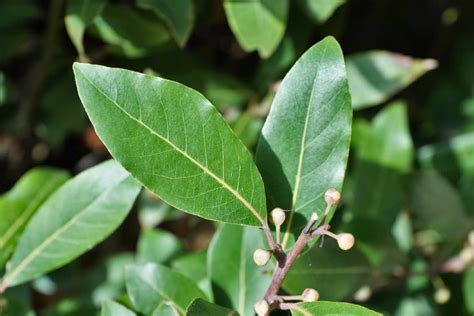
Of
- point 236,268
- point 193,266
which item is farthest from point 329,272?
point 193,266

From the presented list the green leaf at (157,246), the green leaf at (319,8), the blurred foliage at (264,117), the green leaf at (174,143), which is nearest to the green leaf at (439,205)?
the blurred foliage at (264,117)

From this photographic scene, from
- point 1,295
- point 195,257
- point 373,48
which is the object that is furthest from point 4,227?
point 373,48

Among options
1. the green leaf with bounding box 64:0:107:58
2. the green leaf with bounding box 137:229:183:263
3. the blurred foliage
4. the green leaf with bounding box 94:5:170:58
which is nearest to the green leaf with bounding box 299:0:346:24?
the blurred foliage

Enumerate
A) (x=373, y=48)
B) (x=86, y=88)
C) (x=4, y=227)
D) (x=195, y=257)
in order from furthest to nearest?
(x=373, y=48) < (x=195, y=257) < (x=4, y=227) < (x=86, y=88)

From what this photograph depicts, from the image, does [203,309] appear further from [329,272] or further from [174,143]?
[329,272]

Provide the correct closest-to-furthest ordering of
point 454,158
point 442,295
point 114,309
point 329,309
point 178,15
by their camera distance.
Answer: point 329,309
point 114,309
point 178,15
point 442,295
point 454,158

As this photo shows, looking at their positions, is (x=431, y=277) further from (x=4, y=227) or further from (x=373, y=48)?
(x=4, y=227)

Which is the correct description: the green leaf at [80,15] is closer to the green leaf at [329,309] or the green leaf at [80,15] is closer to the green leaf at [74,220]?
the green leaf at [74,220]
